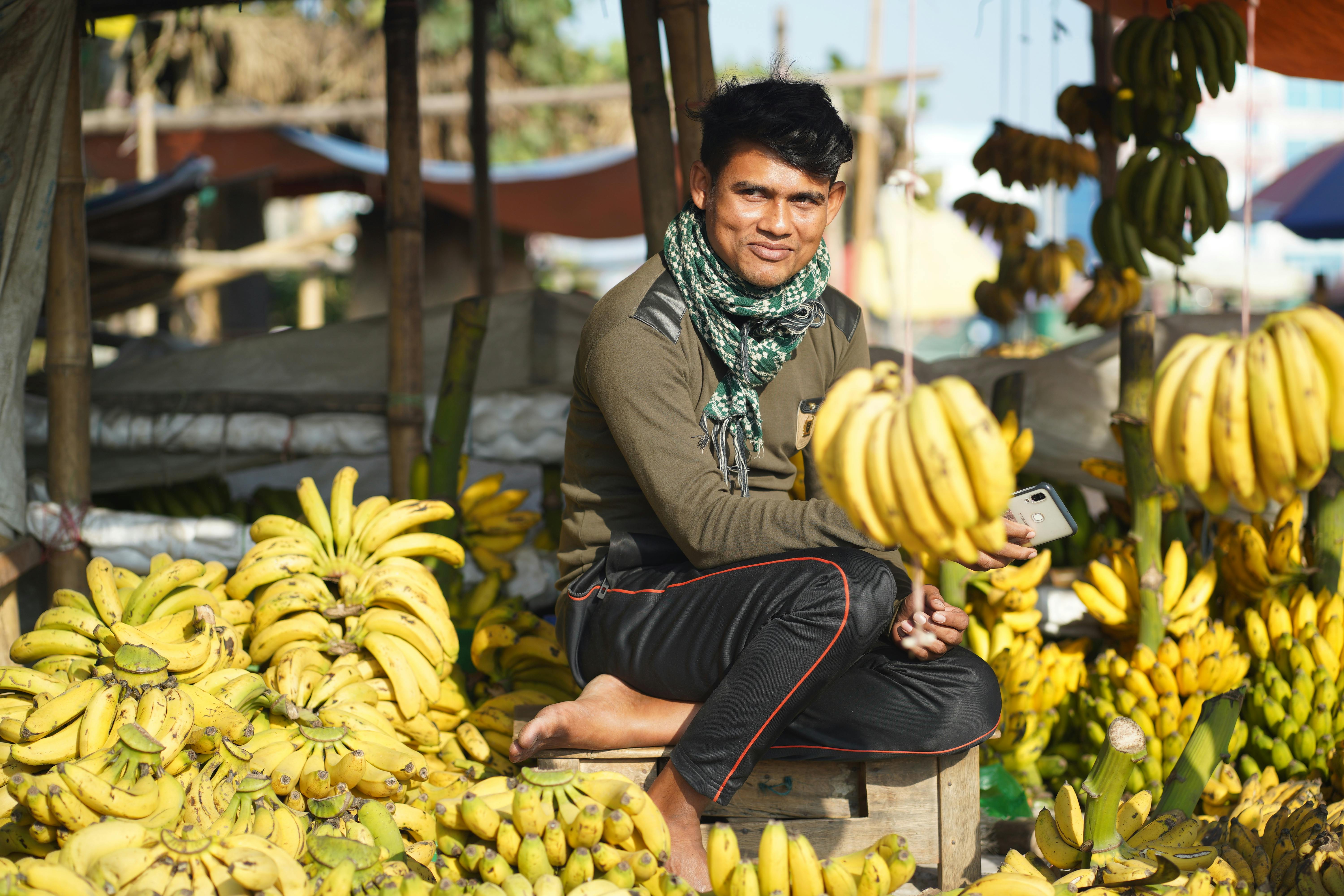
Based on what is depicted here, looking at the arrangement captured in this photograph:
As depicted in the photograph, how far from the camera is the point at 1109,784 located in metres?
1.80

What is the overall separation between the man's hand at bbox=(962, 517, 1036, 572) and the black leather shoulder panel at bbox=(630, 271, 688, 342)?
28.4 inches

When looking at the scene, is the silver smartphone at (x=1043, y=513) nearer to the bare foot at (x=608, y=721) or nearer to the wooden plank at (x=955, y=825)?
the wooden plank at (x=955, y=825)

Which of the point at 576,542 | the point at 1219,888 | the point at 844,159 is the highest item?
the point at 844,159

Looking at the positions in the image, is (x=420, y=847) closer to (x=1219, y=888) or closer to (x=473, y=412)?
(x=1219, y=888)

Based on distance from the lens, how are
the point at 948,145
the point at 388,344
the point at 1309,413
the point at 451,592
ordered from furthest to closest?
1. the point at 948,145
2. the point at 388,344
3. the point at 451,592
4. the point at 1309,413

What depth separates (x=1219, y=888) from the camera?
70.7 inches

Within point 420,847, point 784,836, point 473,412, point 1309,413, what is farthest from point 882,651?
point 473,412

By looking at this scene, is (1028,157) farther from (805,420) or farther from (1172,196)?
(805,420)

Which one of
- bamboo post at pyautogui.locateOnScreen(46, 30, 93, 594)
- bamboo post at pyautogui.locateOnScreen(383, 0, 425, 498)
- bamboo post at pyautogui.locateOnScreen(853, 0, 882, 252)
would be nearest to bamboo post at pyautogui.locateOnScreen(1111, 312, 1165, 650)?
bamboo post at pyautogui.locateOnScreen(383, 0, 425, 498)

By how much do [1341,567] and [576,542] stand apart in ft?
6.91

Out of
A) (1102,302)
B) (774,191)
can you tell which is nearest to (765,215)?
(774,191)

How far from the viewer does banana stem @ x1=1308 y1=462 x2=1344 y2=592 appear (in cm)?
279

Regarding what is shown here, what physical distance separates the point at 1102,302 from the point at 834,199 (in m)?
2.70

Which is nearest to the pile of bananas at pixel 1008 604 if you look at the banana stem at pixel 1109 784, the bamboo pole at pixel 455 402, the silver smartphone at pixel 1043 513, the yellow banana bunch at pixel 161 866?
the silver smartphone at pixel 1043 513
